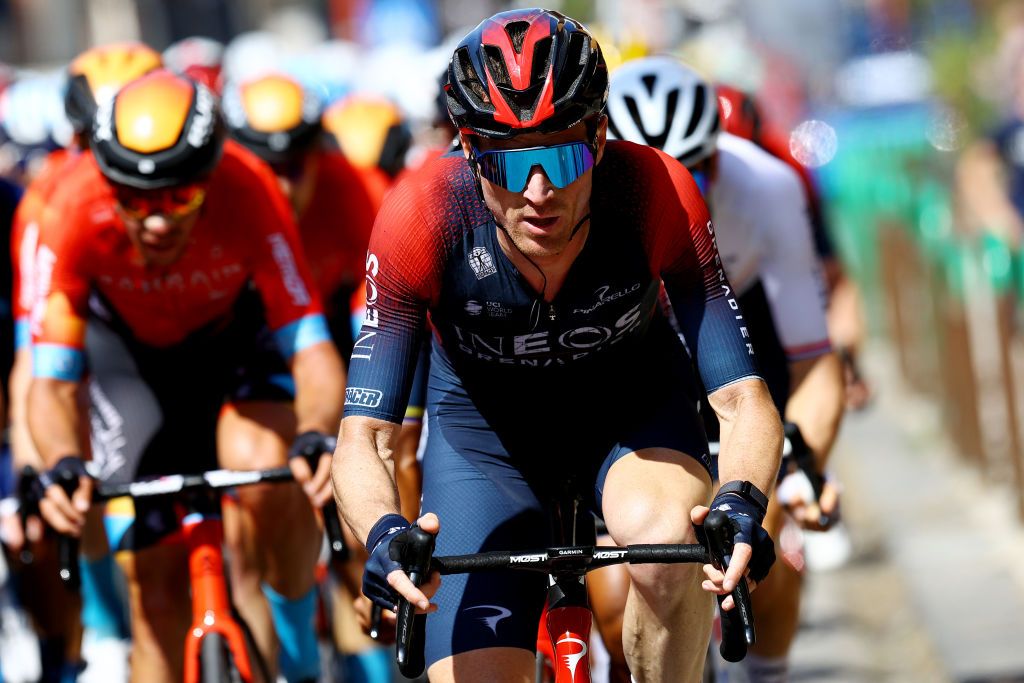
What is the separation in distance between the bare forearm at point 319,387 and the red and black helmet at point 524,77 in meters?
1.63

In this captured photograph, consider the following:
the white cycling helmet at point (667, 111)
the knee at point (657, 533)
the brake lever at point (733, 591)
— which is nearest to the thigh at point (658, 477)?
the knee at point (657, 533)

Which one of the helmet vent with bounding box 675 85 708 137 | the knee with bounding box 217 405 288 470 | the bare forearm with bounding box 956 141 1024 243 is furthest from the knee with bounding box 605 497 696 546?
the bare forearm with bounding box 956 141 1024 243

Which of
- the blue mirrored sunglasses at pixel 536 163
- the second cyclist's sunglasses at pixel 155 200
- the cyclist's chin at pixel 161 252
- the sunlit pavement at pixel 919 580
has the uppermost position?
the blue mirrored sunglasses at pixel 536 163

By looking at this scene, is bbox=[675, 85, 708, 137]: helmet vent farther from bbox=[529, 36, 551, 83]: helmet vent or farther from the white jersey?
bbox=[529, 36, 551, 83]: helmet vent

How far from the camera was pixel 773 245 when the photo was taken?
591 centimetres

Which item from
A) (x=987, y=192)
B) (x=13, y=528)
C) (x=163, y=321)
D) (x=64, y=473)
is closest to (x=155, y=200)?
(x=163, y=321)

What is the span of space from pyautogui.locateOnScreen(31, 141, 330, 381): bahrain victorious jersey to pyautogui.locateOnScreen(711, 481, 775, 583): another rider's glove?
213 cm

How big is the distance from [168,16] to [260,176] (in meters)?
45.1

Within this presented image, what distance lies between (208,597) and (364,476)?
1342 mm

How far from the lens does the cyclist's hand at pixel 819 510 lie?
17.3 feet

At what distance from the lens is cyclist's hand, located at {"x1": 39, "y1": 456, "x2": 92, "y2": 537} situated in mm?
5090

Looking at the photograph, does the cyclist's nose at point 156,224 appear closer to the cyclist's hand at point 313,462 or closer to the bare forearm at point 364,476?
the cyclist's hand at point 313,462

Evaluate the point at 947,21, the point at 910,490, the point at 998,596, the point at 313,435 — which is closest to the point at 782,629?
the point at 313,435

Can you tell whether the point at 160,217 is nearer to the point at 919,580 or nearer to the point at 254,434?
the point at 254,434
